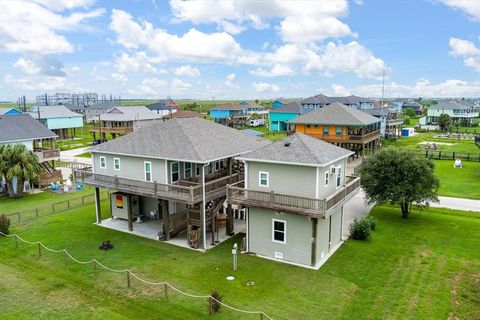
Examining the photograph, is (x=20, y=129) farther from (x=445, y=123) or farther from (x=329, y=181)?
(x=445, y=123)

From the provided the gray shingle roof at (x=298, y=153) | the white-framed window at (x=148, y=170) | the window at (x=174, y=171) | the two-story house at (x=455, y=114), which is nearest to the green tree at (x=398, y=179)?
the gray shingle roof at (x=298, y=153)

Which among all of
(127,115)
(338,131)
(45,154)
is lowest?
(45,154)

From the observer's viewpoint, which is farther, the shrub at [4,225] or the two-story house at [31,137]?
the two-story house at [31,137]

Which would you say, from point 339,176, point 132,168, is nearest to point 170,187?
point 132,168

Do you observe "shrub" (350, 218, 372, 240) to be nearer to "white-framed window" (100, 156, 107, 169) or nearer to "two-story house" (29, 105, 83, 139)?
"white-framed window" (100, 156, 107, 169)

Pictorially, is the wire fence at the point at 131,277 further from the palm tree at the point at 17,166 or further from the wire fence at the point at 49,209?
the palm tree at the point at 17,166

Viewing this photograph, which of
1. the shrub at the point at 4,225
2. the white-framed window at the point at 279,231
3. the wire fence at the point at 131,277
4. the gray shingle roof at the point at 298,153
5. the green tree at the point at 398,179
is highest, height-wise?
the gray shingle roof at the point at 298,153
